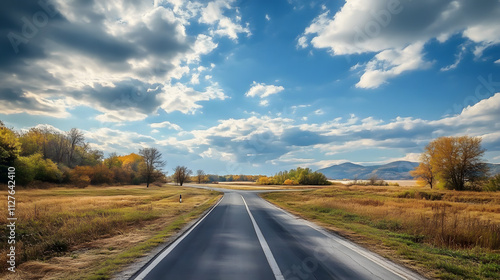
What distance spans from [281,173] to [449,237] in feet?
413

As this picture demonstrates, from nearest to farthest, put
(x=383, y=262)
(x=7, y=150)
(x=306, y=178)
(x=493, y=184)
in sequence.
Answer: (x=383, y=262), (x=7, y=150), (x=493, y=184), (x=306, y=178)

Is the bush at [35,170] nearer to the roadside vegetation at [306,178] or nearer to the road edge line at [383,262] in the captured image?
the road edge line at [383,262]

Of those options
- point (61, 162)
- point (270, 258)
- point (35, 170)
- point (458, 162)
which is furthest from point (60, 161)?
point (458, 162)

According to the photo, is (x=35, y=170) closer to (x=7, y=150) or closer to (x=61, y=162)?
(x=7, y=150)

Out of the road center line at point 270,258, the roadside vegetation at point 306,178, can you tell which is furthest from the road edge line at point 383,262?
the roadside vegetation at point 306,178

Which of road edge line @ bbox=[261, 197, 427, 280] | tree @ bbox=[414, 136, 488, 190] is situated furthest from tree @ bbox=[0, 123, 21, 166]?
tree @ bbox=[414, 136, 488, 190]

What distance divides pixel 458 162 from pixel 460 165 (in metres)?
0.70

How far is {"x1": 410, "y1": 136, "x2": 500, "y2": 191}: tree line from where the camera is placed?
4944cm

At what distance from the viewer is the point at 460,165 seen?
5153 centimetres

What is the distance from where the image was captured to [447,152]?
53.2 m

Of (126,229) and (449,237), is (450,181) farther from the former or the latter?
(126,229)

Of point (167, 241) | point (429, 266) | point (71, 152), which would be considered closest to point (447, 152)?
point (429, 266)

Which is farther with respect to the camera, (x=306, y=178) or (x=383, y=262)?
(x=306, y=178)

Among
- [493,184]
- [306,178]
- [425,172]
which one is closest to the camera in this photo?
[493,184]
